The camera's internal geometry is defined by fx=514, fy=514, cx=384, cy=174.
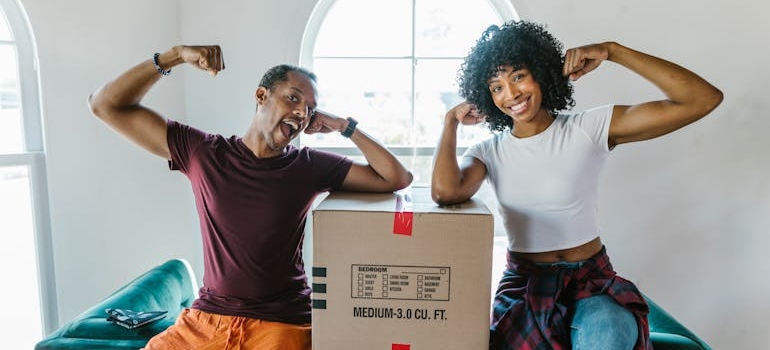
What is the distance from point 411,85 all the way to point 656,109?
39.5 inches

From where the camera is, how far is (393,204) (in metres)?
1.19

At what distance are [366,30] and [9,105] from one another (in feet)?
4.29

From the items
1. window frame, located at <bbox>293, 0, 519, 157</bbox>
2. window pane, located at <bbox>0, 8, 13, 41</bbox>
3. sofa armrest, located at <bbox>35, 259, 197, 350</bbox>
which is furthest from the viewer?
window frame, located at <bbox>293, 0, 519, 157</bbox>

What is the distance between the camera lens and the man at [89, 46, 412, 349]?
1.34 meters

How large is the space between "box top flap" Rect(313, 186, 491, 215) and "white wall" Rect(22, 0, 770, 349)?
A: 0.90 m

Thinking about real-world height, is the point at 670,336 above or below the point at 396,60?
below

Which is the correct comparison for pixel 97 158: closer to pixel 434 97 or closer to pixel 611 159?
pixel 434 97

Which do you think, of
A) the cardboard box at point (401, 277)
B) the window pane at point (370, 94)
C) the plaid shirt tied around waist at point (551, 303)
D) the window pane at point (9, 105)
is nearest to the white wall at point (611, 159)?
the window pane at point (9, 105)

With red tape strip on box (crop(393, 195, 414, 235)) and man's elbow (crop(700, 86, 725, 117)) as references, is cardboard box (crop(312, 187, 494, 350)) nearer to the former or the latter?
red tape strip on box (crop(393, 195, 414, 235))

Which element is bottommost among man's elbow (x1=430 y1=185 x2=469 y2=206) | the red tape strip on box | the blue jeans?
the blue jeans

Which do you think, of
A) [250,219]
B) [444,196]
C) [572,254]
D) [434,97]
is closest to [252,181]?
[250,219]

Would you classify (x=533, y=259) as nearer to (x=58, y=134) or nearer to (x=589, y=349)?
(x=589, y=349)

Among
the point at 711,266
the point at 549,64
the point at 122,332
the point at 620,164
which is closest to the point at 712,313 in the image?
the point at 711,266

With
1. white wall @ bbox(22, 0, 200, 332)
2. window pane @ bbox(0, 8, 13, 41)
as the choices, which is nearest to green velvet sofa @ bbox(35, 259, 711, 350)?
white wall @ bbox(22, 0, 200, 332)
